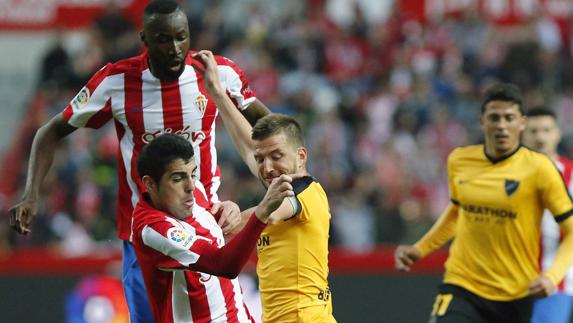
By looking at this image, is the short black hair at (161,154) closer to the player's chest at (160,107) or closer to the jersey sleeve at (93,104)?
the player's chest at (160,107)

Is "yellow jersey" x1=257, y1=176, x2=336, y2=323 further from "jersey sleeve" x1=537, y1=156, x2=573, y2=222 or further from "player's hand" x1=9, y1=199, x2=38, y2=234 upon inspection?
"jersey sleeve" x1=537, y1=156, x2=573, y2=222

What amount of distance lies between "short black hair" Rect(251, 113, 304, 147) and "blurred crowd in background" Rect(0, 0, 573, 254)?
16.6ft

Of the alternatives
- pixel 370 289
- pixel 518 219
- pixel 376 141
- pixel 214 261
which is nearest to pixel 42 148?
pixel 214 261

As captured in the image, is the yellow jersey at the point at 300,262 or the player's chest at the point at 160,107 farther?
the player's chest at the point at 160,107

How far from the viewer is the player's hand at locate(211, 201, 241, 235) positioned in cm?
559

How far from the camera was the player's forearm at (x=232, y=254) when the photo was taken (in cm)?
492

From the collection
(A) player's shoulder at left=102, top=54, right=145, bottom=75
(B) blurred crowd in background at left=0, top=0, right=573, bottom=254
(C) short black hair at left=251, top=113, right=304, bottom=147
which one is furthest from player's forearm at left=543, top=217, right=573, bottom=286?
(B) blurred crowd in background at left=0, top=0, right=573, bottom=254

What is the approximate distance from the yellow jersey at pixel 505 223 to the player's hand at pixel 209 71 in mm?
2114

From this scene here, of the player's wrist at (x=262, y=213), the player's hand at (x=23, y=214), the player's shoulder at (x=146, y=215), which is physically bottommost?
the player's wrist at (x=262, y=213)

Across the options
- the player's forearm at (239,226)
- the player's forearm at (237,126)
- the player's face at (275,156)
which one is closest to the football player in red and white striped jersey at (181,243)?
the player's forearm at (239,226)

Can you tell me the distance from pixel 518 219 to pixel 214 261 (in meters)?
2.58

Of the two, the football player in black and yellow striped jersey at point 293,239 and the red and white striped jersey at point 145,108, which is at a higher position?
the red and white striped jersey at point 145,108

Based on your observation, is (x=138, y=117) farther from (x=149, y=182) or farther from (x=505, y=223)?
(x=505, y=223)

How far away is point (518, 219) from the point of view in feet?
22.8
